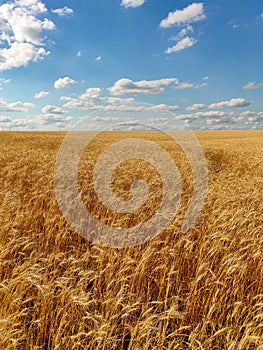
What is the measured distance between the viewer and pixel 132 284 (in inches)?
128

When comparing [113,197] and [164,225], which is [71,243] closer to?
[164,225]

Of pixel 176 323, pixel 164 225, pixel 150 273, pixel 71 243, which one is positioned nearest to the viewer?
pixel 176 323

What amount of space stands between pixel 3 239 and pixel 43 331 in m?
1.95

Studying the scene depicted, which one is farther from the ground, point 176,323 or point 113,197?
point 113,197

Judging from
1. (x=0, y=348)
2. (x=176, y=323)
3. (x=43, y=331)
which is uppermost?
(x=0, y=348)

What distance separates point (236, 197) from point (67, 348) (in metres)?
5.55

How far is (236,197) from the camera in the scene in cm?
685

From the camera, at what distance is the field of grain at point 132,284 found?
8.11 ft

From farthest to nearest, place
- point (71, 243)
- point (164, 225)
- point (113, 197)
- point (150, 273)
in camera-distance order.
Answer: point (113, 197)
point (164, 225)
point (71, 243)
point (150, 273)

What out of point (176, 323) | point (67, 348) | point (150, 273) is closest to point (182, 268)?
point (150, 273)

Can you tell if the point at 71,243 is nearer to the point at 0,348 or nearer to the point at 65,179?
the point at 0,348

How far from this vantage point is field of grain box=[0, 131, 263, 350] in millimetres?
2471

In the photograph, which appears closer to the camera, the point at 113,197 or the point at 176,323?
the point at 176,323

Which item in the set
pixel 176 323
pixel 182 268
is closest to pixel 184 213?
pixel 182 268
